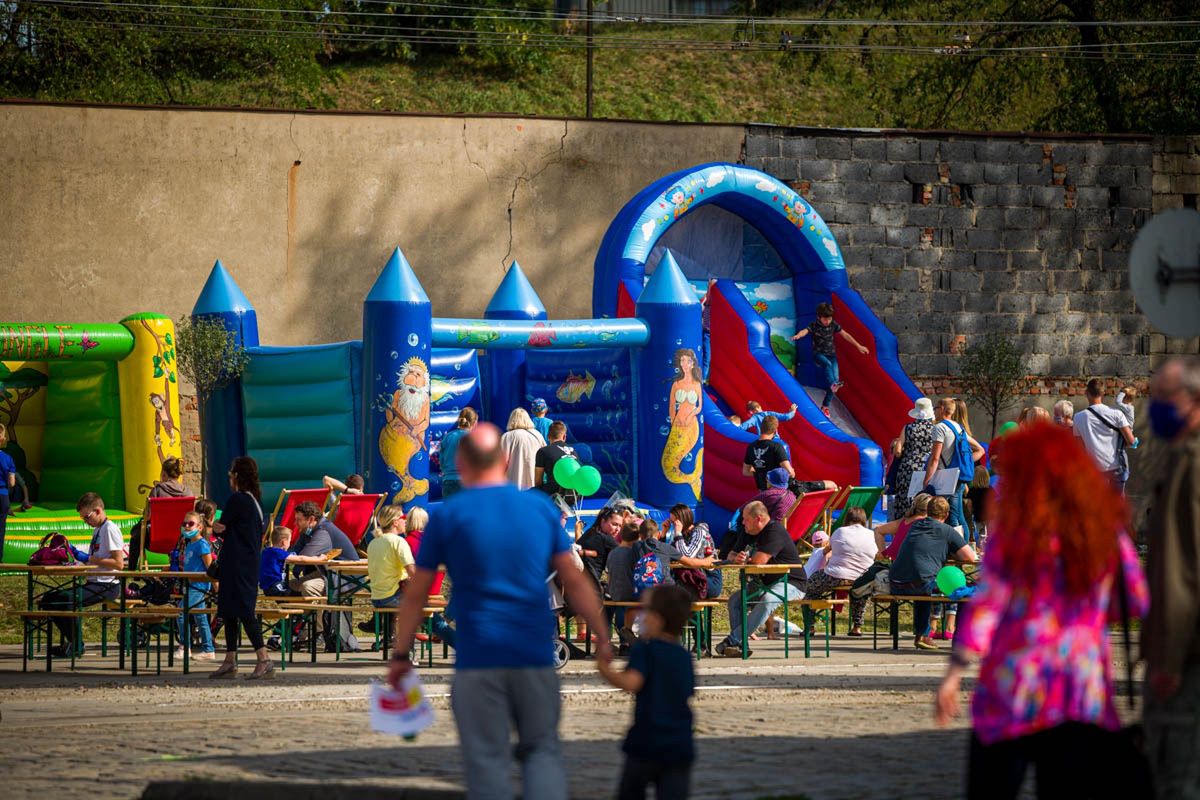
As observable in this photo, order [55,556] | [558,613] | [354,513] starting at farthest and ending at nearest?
[354,513]
[55,556]
[558,613]

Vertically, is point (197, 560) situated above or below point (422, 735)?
above

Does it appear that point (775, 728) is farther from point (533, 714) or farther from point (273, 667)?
point (273, 667)

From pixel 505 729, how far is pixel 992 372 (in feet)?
64.3

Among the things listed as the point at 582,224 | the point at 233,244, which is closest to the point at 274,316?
the point at 233,244

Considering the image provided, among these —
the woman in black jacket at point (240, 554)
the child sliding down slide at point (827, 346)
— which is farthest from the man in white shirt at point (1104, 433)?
the woman in black jacket at point (240, 554)

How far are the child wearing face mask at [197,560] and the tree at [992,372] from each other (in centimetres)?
1379

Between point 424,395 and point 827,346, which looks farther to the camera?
point 827,346

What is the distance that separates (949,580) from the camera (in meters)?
12.5

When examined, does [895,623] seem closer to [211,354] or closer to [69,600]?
[69,600]

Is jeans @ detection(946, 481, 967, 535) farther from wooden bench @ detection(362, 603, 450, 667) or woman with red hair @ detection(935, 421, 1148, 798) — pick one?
woman with red hair @ detection(935, 421, 1148, 798)

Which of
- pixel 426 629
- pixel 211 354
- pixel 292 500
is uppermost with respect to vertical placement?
pixel 211 354

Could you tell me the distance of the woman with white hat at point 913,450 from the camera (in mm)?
16297

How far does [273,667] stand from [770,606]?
372 cm

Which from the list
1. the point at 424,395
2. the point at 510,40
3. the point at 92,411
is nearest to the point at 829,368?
the point at 424,395
